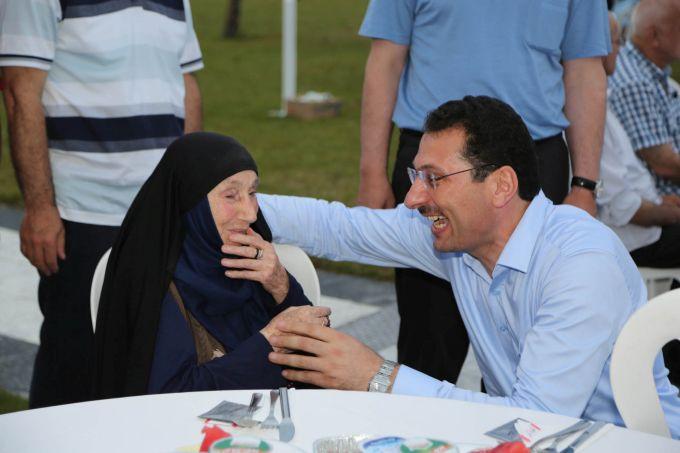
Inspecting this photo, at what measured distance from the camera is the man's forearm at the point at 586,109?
346 cm

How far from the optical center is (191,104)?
12.5ft

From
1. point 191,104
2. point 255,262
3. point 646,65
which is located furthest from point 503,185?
point 646,65

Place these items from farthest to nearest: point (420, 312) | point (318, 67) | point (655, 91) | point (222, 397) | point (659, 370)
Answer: point (318, 67), point (655, 91), point (420, 312), point (659, 370), point (222, 397)

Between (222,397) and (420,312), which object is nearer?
(222,397)

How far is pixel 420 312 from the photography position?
343 cm

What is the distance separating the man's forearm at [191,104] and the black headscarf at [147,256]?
1.08 metres

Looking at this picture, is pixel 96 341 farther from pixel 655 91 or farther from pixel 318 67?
pixel 318 67

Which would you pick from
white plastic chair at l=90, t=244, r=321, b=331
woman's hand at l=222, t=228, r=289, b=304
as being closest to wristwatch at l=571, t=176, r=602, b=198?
white plastic chair at l=90, t=244, r=321, b=331

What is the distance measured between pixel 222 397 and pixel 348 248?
115 cm

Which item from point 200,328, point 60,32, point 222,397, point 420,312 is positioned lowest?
point 420,312

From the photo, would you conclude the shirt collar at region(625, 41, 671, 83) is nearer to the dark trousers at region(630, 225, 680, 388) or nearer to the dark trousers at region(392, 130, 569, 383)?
the dark trousers at region(630, 225, 680, 388)

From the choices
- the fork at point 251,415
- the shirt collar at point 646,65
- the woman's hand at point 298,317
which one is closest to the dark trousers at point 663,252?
the shirt collar at point 646,65

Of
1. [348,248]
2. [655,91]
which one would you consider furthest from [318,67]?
[348,248]

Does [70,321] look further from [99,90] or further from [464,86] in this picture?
[464,86]
